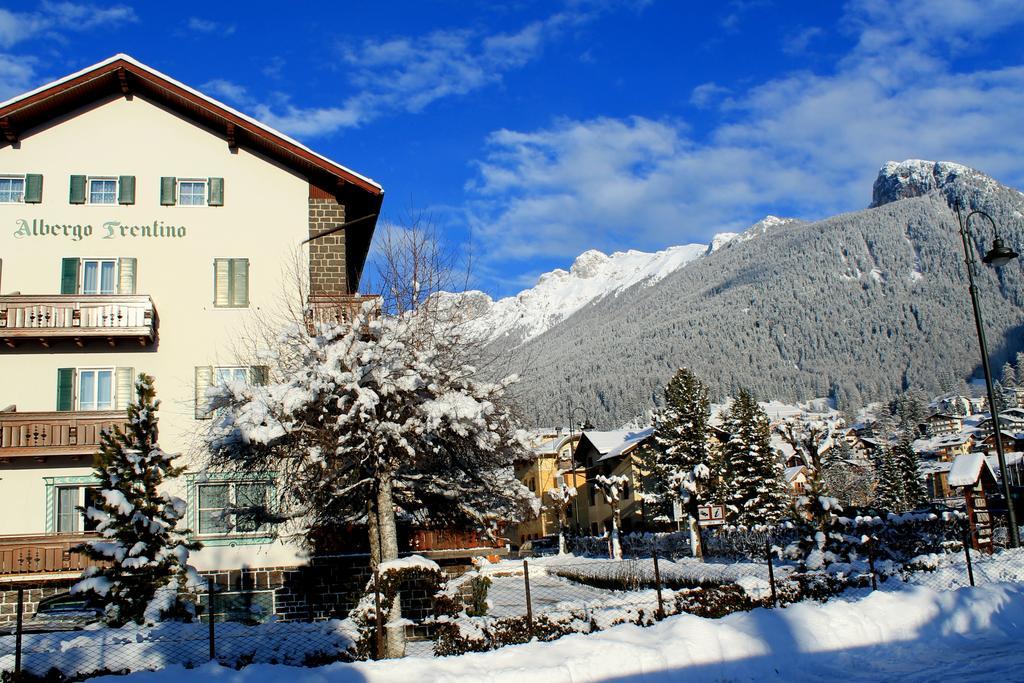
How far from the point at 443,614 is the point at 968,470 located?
23225mm

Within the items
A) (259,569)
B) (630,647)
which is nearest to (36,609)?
(259,569)

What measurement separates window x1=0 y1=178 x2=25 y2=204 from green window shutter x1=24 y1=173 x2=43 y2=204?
0.60 feet

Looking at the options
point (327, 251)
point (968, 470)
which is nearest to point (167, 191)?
point (327, 251)

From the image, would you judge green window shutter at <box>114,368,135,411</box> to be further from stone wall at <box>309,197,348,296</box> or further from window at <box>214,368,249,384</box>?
stone wall at <box>309,197,348,296</box>

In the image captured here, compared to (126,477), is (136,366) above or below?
above

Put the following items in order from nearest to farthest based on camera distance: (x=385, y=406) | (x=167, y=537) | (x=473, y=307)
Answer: (x=385, y=406) < (x=167, y=537) < (x=473, y=307)

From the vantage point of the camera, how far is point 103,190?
27.5 metres

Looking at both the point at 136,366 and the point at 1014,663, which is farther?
the point at 136,366

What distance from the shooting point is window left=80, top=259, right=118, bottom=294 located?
2673 centimetres

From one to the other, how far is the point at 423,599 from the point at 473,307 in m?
8.73

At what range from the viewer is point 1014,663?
12344 mm

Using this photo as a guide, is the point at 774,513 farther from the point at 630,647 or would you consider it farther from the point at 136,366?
the point at 630,647

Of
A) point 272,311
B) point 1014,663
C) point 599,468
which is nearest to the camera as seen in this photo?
point 1014,663

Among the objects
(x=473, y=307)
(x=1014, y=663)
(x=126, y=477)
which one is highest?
(x=473, y=307)
